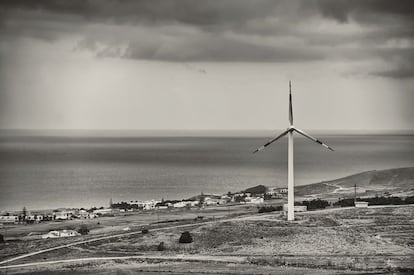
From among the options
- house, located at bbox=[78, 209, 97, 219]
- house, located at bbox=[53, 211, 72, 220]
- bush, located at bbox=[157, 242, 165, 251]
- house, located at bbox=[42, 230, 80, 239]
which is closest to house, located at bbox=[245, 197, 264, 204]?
house, located at bbox=[78, 209, 97, 219]

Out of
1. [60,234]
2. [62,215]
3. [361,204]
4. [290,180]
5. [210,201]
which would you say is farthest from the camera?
[210,201]

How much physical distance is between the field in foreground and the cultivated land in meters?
0.11

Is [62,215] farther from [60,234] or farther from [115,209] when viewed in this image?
[60,234]

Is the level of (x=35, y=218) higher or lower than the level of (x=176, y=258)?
higher

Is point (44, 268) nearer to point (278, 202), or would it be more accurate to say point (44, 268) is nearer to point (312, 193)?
point (278, 202)

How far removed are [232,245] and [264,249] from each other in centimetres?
493

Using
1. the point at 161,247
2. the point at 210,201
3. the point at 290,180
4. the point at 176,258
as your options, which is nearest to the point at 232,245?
the point at 161,247

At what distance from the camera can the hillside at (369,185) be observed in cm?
15462

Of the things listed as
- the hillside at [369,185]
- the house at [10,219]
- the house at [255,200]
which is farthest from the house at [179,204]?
the house at [10,219]

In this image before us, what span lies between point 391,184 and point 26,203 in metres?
98.6

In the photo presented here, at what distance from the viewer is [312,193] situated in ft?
547

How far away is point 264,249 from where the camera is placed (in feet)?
264

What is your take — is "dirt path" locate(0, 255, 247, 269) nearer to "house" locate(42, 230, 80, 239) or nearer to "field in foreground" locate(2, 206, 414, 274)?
"field in foreground" locate(2, 206, 414, 274)

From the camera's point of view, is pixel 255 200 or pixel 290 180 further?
pixel 255 200
